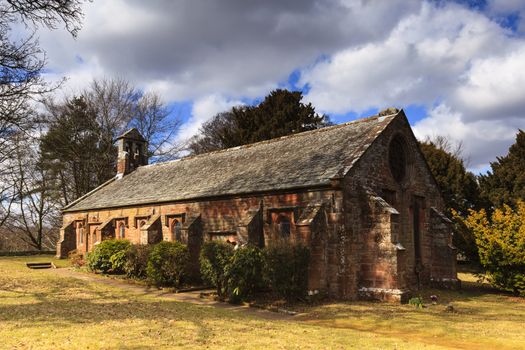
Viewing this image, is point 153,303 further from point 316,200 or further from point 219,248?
point 316,200

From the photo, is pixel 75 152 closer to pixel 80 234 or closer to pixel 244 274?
pixel 80 234

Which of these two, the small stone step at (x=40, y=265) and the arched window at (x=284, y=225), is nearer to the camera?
the arched window at (x=284, y=225)

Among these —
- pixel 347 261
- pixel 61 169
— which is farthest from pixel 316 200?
pixel 61 169

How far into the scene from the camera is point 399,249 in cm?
1569

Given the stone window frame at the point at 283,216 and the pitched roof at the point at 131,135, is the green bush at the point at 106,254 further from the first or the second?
the pitched roof at the point at 131,135

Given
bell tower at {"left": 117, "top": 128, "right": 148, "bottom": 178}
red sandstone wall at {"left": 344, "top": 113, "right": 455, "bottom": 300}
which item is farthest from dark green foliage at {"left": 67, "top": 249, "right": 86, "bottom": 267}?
red sandstone wall at {"left": 344, "top": 113, "right": 455, "bottom": 300}

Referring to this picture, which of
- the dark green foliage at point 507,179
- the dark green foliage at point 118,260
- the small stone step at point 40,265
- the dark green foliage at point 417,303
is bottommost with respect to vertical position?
the dark green foliage at point 417,303

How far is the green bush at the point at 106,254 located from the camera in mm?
24047

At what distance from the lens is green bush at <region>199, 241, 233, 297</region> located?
16.4 metres

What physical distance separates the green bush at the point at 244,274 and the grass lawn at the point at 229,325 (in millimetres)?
1440

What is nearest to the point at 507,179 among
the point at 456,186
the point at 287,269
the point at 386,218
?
the point at 456,186

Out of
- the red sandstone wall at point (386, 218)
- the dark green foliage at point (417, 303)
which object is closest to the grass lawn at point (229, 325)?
the dark green foliage at point (417, 303)

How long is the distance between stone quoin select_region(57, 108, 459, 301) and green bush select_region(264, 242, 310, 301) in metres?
0.50

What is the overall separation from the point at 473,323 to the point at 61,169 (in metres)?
41.7
